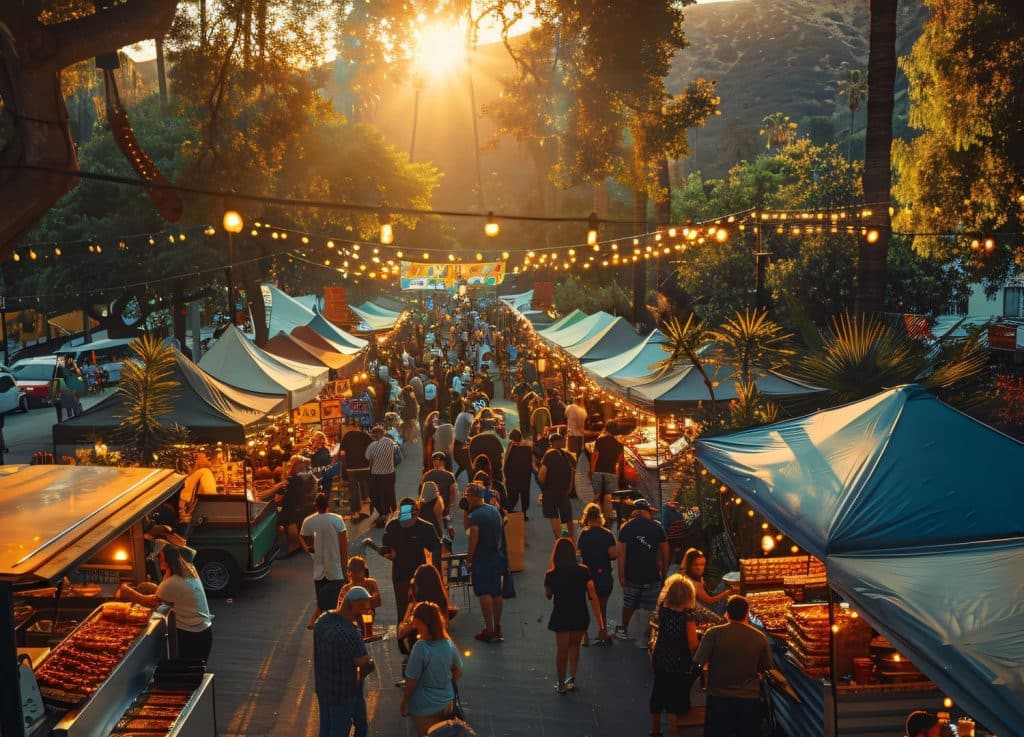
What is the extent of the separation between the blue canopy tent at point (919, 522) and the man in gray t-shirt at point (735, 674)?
786 millimetres

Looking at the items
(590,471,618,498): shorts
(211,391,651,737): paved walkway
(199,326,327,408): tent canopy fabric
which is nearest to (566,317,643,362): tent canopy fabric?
(199,326,327,408): tent canopy fabric

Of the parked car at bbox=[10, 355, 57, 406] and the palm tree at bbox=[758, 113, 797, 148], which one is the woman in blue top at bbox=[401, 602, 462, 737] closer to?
the parked car at bbox=[10, 355, 57, 406]

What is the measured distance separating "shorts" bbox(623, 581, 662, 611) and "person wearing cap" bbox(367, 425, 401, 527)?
542 centimetres

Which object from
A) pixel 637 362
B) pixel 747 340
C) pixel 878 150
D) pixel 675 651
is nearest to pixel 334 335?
pixel 637 362

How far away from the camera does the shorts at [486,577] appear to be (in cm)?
938

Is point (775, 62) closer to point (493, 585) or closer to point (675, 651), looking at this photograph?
point (493, 585)

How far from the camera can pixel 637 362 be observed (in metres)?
16.5

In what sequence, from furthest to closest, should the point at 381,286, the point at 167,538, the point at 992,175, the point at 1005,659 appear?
the point at 381,286 → the point at 992,175 → the point at 167,538 → the point at 1005,659

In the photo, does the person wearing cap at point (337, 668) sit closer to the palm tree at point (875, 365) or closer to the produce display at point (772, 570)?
the produce display at point (772, 570)

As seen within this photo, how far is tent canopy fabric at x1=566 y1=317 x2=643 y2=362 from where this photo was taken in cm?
2066

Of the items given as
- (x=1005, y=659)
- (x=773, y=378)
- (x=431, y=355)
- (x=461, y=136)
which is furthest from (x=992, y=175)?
(x=461, y=136)

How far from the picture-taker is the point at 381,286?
72.1m

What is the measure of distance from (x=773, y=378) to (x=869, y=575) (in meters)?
8.82

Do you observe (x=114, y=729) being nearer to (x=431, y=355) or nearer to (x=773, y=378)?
(x=773, y=378)
